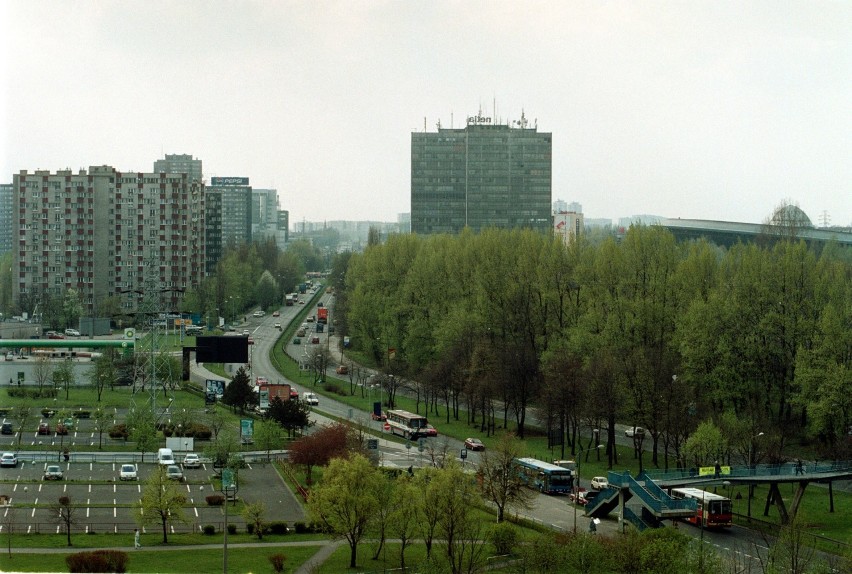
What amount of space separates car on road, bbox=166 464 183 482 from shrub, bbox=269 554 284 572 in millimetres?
8803

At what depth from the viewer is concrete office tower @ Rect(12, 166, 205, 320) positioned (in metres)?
66.3

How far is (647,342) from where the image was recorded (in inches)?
1335

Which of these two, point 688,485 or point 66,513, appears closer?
point 66,513

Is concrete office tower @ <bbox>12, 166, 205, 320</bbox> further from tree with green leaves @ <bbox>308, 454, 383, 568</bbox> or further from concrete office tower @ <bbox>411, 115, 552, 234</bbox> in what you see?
tree with green leaves @ <bbox>308, 454, 383, 568</bbox>

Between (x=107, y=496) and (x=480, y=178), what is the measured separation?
66.3 m

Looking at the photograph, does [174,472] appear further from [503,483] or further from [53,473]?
[503,483]

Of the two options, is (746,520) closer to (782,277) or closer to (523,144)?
(782,277)

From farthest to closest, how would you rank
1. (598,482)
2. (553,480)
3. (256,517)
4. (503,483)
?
(598,482), (553,480), (503,483), (256,517)

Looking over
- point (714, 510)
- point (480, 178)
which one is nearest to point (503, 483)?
point (714, 510)

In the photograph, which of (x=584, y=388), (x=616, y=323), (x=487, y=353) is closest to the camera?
(x=584, y=388)

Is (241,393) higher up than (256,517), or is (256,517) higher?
(241,393)

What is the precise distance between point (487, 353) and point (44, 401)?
15.9 meters

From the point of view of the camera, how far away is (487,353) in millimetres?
36750

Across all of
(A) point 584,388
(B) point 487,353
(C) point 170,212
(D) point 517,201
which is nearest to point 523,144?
(D) point 517,201
